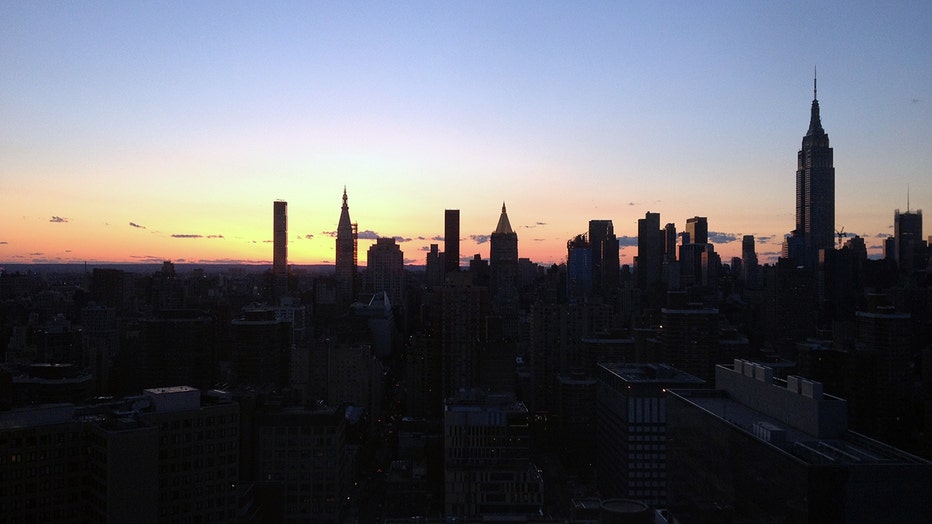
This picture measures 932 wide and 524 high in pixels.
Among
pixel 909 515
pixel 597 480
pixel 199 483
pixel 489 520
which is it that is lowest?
pixel 597 480

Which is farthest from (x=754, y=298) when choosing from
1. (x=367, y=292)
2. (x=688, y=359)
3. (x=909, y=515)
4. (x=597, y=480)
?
(x=909, y=515)

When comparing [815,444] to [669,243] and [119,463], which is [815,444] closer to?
[119,463]

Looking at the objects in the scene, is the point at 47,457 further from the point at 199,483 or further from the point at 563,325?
the point at 563,325

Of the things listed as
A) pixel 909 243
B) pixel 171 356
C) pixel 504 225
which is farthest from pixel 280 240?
pixel 909 243

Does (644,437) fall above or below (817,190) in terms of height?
below

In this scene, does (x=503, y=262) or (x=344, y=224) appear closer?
(x=503, y=262)

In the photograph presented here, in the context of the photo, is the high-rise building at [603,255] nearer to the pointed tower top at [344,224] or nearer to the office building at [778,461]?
the pointed tower top at [344,224]
